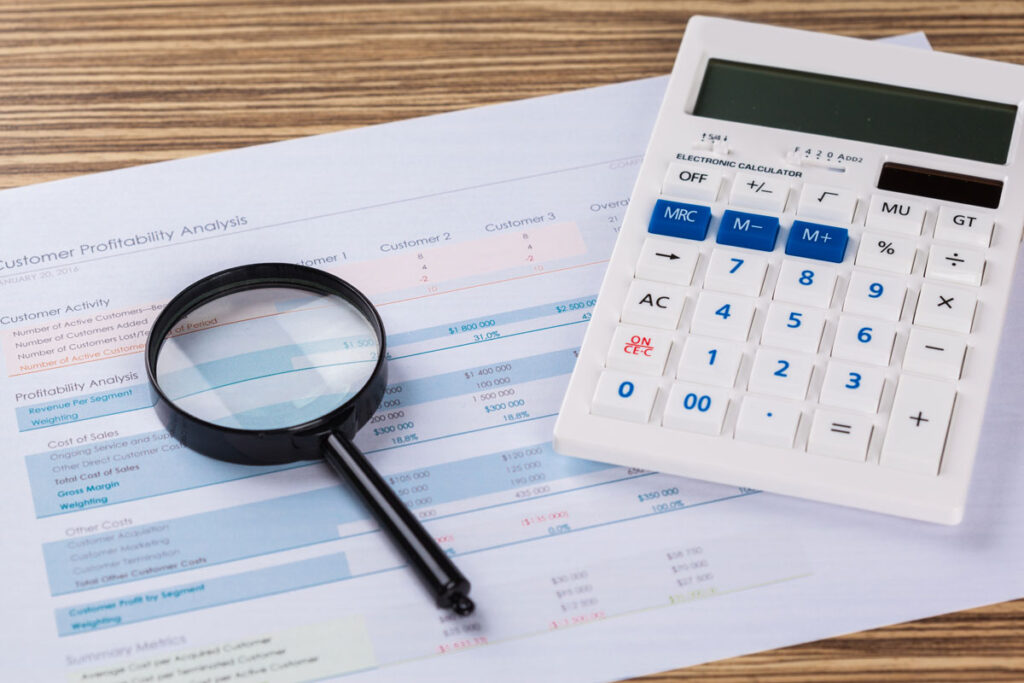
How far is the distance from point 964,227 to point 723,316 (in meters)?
0.19

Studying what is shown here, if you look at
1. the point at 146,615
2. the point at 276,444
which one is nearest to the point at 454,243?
the point at 276,444

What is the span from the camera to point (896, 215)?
30.4 inches

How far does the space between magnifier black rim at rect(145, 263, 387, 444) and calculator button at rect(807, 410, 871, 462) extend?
27 cm

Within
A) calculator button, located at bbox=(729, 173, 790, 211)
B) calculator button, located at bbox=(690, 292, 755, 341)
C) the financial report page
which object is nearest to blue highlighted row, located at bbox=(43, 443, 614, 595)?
the financial report page

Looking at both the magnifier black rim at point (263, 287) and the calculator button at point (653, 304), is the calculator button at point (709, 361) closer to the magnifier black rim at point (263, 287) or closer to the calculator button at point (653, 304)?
the calculator button at point (653, 304)

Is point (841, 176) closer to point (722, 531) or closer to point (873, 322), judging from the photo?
point (873, 322)

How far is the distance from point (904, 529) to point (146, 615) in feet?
1.51

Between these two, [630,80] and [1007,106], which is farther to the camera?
[630,80]

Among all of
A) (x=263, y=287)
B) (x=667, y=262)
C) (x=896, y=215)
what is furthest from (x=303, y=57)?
(x=896, y=215)

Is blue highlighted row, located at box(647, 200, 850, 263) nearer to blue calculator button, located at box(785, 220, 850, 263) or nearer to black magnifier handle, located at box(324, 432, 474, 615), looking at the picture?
blue calculator button, located at box(785, 220, 850, 263)

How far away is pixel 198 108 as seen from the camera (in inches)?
37.1

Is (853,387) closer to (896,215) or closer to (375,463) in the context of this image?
(896,215)

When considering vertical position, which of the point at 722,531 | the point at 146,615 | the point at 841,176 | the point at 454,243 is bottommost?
the point at 146,615

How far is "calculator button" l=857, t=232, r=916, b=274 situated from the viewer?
749 millimetres
